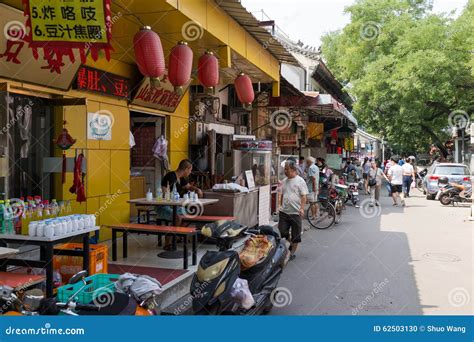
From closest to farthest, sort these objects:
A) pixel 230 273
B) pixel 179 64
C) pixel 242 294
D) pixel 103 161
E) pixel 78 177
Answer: pixel 230 273 < pixel 242 294 < pixel 179 64 < pixel 78 177 < pixel 103 161

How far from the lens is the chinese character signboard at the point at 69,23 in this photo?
452 centimetres

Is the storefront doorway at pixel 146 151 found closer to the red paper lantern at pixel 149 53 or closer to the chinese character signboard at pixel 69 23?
the red paper lantern at pixel 149 53

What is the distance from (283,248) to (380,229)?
676cm

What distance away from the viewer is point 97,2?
14.7ft

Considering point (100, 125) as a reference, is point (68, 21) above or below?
Answer: above

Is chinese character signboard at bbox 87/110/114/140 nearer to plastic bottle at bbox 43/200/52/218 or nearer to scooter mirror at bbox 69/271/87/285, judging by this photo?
plastic bottle at bbox 43/200/52/218

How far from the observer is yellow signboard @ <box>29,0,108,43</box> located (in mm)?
4520

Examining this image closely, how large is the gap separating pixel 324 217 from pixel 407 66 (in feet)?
52.0

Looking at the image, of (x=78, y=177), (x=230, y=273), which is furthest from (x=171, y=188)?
(x=230, y=273)

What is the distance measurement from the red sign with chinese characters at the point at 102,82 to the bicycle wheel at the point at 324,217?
5.85 m

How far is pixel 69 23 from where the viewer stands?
181 inches

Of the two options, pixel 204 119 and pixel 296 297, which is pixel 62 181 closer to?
pixel 296 297

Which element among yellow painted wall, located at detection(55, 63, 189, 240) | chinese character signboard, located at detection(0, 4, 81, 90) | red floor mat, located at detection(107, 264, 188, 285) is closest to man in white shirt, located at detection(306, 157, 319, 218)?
yellow painted wall, located at detection(55, 63, 189, 240)

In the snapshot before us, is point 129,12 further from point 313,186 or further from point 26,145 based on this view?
point 313,186
